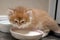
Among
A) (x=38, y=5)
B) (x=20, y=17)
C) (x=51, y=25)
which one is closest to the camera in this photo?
(x=20, y=17)

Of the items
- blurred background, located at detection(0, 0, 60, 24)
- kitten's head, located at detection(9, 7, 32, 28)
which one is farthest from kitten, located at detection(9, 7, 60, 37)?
blurred background, located at detection(0, 0, 60, 24)

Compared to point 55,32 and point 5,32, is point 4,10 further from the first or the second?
point 55,32

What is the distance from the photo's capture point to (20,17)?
1.41m

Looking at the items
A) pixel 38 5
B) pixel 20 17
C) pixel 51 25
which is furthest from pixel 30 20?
pixel 38 5

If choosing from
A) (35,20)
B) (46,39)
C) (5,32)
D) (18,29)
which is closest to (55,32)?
(46,39)

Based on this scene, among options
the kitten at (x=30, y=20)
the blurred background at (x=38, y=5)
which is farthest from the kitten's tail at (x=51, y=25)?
the blurred background at (x=38, y=5)

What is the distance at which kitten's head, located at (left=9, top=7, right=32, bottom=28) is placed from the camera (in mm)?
1407

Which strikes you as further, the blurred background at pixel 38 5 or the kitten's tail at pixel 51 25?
the blurred background at pixel 38 5

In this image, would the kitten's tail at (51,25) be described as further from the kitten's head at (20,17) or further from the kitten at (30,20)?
the kitten's head at (20,17)

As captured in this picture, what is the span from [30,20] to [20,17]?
12 centimetres

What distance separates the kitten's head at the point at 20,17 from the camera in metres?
1.41

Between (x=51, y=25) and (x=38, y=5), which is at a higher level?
(x=38, y=5)

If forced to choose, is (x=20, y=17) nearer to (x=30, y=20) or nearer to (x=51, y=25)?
(x=30, y=20)

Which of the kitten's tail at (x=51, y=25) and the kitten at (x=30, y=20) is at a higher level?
the kitten at (x=30, y=20)
